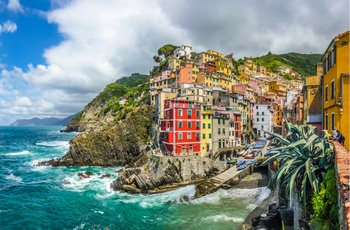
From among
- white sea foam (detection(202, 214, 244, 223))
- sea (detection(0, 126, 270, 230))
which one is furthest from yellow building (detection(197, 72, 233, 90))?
white sea foam (detection(202, 214, 244, 223))

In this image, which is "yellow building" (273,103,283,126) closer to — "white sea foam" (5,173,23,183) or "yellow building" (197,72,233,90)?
"yellow building" (197,72,233,90)

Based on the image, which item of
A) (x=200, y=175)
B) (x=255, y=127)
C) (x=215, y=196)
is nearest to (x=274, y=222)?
(x=215, y=196)

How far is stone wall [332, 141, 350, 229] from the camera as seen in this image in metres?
7.22

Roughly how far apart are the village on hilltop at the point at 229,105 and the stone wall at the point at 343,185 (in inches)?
207

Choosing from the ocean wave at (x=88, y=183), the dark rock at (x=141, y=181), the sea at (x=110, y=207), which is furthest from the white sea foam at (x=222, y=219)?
the ocean wave at (x=88, y=183)

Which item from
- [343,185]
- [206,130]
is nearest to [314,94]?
[343,185]

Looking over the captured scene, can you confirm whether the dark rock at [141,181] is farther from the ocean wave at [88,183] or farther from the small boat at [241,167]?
the small boat at [241,167]

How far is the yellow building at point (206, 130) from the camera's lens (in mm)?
53938

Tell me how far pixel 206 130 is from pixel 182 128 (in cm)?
675

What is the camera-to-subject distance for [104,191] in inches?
1658

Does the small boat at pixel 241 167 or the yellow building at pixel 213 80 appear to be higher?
the yellow building at pixel 213 80

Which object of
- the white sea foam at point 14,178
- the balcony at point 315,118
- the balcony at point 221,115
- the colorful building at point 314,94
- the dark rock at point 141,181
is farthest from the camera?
the balcony at point 221,115

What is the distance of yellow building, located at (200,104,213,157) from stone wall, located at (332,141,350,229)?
1633 inches

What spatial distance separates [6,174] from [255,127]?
69964mm
